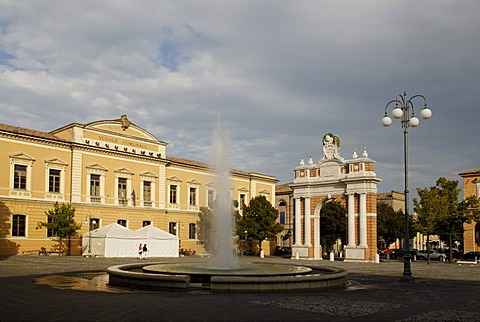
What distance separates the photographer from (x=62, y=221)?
40688mm

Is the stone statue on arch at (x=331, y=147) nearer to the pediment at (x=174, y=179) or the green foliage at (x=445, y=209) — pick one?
the green foliage at (x=445, y=209)

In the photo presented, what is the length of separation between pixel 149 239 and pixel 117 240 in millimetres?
2866

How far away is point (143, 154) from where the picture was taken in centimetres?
5144

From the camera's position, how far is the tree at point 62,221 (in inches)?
1602

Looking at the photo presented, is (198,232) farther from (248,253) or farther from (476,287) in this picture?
(476,287)

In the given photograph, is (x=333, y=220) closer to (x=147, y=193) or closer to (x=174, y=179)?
(x=174, y=179)

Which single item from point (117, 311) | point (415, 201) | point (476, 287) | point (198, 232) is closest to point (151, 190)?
point (198, 232)

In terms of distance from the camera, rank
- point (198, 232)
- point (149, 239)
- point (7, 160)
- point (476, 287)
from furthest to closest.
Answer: point (198, 232) < point (149, 239) < point (7, 160) < point (476, 287)

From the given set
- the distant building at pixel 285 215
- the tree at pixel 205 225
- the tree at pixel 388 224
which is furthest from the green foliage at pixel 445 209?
the distant building at pixel 285 215

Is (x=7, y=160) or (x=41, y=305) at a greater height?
(x=7, y=160)

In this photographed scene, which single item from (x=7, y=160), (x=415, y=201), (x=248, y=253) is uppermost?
(x=7, y=160)

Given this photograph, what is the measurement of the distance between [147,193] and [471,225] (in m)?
39.9

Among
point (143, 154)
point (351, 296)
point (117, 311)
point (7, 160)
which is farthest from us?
point (143, 154)

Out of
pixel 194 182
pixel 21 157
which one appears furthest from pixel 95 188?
pixel 194 182
